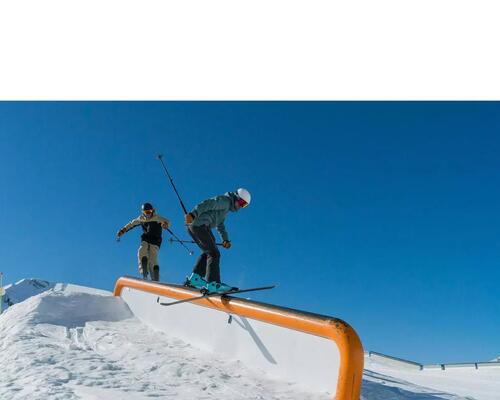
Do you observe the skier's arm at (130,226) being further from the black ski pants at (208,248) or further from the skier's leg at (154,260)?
the black ski pants at (208,248)

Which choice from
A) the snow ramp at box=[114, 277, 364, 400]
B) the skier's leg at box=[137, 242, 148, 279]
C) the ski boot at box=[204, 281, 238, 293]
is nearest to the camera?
the snow ramp at box=[114, 277, 364, 400]

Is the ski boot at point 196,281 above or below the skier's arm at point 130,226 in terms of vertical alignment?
below

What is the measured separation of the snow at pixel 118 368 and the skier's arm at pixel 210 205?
1858 mm

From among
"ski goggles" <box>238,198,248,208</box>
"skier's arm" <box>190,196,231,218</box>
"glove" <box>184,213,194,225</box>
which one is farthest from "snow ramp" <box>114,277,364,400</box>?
"ski goggles" <box>238,198,248,208</box>

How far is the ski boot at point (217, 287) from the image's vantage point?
613 centimetres

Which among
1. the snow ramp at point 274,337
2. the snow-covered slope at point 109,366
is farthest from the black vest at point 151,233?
the snow ramp at point 274,337

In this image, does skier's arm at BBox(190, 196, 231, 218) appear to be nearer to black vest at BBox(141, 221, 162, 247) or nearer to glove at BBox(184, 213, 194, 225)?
glove at BBox(184, 213, 194, 225)

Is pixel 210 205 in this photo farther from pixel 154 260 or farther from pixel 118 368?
pixel 154 260

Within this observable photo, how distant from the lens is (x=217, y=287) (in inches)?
243

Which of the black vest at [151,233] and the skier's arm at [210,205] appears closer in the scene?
the skier's arm at [210,205]

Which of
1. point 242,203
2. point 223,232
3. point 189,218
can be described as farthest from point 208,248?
point 242,203

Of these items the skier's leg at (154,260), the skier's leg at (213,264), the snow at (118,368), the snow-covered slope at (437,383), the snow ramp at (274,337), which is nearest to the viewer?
the snow ramp at (274,337)

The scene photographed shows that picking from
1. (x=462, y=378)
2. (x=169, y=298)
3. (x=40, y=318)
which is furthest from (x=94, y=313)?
(x=462, y=378)

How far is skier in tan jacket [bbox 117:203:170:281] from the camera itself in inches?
395
